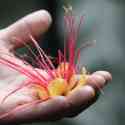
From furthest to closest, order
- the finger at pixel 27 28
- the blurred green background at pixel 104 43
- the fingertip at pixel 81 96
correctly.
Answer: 1. the blurred green background at pixel 104 43
2. the finger at pixel 27 28
3. the fingertip at pixel 81 96

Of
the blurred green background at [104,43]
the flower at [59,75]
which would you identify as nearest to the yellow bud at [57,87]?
the flower at [59,75]

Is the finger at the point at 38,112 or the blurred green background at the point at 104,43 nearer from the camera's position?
the finger at the point at 38,112

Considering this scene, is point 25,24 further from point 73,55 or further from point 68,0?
point 68,0

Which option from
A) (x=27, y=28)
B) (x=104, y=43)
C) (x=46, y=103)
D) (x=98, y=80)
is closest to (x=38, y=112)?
(x=46, y=103)

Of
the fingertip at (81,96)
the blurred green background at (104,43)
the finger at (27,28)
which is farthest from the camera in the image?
the blurred green background at (104,43)

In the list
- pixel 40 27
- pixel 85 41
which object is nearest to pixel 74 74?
pixel 40 27

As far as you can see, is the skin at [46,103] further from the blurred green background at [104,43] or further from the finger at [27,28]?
the blurred green background at [104,43]
